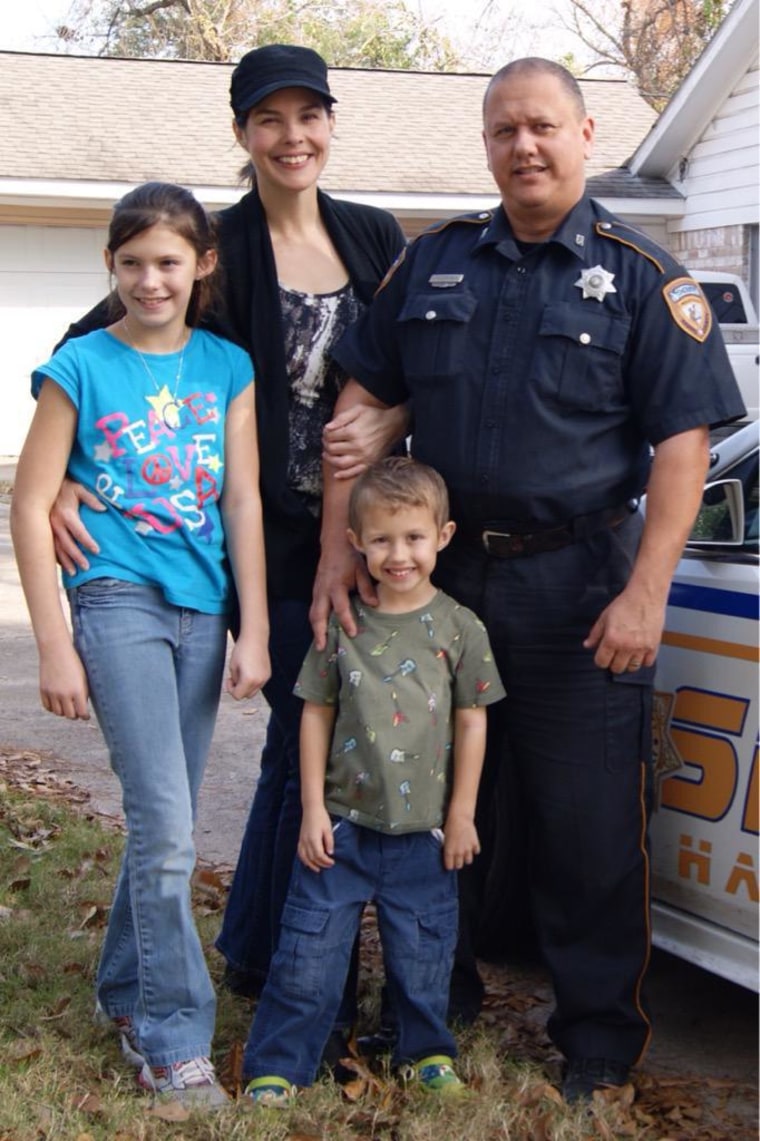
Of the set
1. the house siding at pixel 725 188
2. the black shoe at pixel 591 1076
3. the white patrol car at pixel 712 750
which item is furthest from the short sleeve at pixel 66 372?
the house siding at pixel 725 188

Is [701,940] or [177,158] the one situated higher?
[177,158]

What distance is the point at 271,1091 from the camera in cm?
328

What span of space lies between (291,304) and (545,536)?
0.82 m

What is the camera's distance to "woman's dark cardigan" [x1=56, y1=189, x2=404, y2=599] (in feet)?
11.4

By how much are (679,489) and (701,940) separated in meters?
1.10

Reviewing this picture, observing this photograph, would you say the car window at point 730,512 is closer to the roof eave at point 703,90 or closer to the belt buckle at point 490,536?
the belt buckle at point 490,536

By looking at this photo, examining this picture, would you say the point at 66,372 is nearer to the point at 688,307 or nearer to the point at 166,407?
the point at 166,407

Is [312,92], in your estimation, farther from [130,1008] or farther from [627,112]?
[627,112]

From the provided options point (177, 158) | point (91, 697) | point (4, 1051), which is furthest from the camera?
point (177, 158)

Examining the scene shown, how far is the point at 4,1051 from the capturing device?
3574mm

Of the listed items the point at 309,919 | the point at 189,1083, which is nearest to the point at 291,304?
the point at 309,919

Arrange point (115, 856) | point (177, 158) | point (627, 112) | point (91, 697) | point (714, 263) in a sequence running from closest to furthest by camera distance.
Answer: point (91, 697)
point (115, 856)
point (714, 263)
point (177, 158)
point (627, 112)

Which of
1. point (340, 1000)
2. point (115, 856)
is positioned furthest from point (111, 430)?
point (115, 856)

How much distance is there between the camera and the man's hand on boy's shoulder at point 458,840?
333 centimetres
